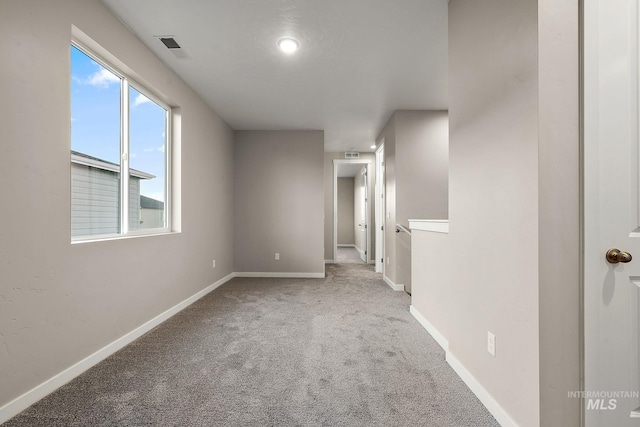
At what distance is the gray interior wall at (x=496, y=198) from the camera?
128 cm

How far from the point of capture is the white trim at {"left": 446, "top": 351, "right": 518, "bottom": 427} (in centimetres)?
143

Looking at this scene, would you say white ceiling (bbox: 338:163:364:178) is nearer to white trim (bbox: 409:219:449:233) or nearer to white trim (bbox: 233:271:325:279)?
white trim (bbox: 233:271:325:279)

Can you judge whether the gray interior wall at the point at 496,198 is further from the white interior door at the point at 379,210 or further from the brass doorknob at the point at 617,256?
the white interior door at the point at 379,210

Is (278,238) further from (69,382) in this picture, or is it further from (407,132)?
(69,382)

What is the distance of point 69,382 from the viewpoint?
5.99ft

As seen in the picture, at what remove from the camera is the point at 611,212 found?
1.23 m

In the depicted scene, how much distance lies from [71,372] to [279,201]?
12.0ft

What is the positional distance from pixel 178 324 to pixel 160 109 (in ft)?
7.25

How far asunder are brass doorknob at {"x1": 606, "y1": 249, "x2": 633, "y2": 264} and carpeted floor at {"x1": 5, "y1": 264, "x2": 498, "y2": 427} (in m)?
0.94

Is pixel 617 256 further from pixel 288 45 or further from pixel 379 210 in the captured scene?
pixel 379 210

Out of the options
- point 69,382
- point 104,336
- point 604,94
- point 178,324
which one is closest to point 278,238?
point 178,324

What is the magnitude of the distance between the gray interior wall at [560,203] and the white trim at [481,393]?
0.23 m

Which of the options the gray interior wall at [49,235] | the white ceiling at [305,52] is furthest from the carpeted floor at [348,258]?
the gray interior wall at [49,235]

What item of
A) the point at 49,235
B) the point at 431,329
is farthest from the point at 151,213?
the point at 431,329
